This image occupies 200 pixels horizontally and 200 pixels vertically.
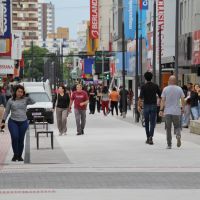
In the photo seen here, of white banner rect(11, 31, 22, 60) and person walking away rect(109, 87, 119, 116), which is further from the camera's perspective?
white banner rect(11, 31, 22, 60)

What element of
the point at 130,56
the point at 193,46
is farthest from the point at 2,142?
the point at 130,56

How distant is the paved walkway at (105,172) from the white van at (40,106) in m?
14.7

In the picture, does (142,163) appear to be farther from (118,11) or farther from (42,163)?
(118,11)

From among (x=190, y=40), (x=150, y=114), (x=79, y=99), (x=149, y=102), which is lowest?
(x=150, y=114)

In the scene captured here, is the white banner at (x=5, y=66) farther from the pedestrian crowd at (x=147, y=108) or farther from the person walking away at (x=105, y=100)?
the pedestrian crowd at (x=147, y=108)

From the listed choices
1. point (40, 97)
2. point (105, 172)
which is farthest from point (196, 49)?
point (105, 172)

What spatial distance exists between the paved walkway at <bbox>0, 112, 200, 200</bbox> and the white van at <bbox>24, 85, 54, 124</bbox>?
578 inches

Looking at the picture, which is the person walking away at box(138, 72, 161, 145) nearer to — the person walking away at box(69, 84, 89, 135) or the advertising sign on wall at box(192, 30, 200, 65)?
the person walking away at box(69, 84, 89, 135)

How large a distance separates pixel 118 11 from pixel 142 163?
91.7 metres

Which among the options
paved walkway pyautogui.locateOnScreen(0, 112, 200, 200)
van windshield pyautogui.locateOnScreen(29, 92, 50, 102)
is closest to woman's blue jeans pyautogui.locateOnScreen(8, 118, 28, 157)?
paved walkway pyautogui.locateOnScreen(0, 112, 200, 200)

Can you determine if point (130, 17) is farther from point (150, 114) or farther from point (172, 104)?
point (172, 104)

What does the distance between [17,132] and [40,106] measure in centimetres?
2167

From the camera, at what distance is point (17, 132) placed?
1795 cm

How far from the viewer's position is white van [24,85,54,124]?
38.5 meters
